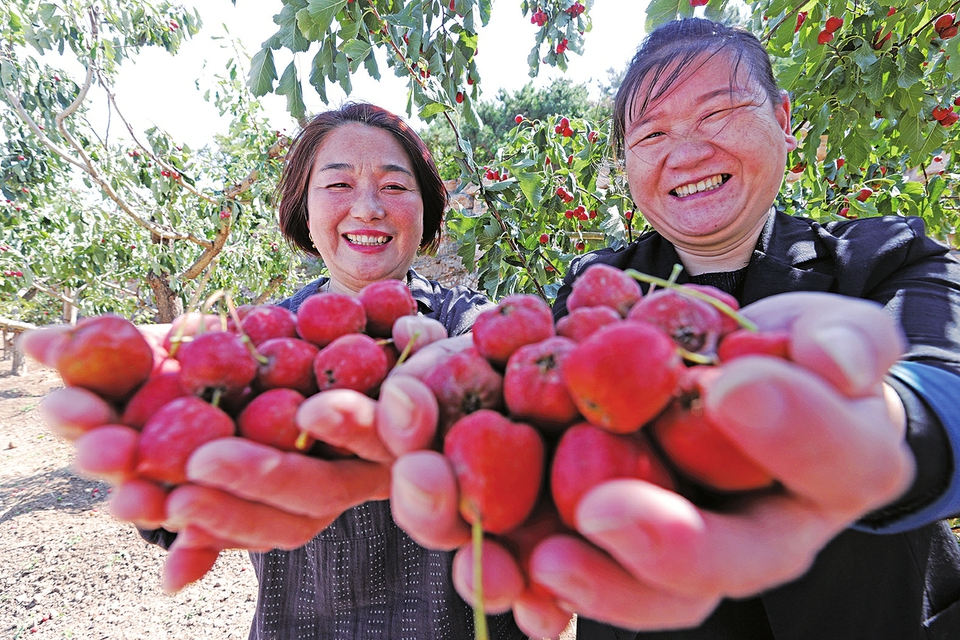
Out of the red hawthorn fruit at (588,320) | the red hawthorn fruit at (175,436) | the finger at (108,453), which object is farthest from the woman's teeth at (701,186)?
the finger at (108,453)

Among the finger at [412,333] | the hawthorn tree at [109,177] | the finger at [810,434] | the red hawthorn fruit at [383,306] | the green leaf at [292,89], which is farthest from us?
the hawthorn tree at [109,177]

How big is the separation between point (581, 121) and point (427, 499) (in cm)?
349

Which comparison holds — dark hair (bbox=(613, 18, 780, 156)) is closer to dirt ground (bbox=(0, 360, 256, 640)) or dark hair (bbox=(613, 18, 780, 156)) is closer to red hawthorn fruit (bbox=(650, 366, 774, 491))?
red hawthorn fruit (bbox=(650, 366, 774, 491))

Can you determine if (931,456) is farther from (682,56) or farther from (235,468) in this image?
(682,56)

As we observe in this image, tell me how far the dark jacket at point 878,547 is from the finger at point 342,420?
88 centimetres

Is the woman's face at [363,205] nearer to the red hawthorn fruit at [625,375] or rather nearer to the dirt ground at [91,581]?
the red hawthorn fruit at [625,375]

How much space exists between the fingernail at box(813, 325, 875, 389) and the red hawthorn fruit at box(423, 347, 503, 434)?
45cm

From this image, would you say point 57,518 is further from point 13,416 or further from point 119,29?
point 13,416

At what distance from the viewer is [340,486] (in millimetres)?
834

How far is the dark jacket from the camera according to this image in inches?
41.9

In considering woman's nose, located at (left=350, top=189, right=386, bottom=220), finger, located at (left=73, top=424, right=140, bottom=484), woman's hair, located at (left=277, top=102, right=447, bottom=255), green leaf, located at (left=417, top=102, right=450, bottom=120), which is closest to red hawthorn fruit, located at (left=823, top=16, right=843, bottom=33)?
green leaf, located at (left=417, top=102, right=450, bottom=120)

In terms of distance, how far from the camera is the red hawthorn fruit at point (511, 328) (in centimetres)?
84

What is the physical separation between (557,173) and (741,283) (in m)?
1.93

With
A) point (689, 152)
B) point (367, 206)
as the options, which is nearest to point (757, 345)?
point (689, 152)
